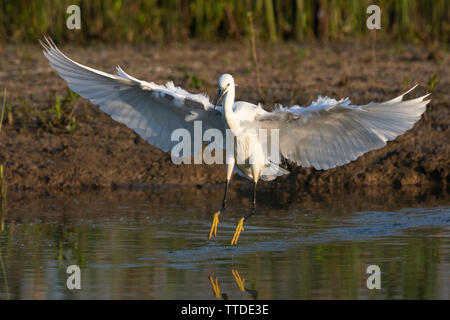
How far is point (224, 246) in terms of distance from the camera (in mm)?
7477

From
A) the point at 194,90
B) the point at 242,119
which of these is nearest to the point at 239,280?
the point at 242,119

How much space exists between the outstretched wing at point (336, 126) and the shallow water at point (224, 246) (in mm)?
685


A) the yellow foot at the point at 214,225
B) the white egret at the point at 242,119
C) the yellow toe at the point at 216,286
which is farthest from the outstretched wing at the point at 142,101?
the yellow toe at the point at 216,286

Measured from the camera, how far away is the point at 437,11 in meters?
15.5

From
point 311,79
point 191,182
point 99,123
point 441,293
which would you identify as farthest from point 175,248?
point 311,79

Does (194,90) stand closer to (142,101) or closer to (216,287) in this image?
(142,101)

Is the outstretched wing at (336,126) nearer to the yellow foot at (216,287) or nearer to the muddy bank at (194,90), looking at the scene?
the muddy bank at (194,90)

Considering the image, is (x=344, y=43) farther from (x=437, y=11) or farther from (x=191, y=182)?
(x=191, y=182)

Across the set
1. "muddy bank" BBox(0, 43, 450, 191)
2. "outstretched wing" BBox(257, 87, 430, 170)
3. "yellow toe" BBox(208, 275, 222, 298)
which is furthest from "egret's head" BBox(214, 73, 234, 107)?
"yellow toe" BBox(208, 275, 222, 298)

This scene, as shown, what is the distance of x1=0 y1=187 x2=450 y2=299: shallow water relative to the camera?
19.8 feet

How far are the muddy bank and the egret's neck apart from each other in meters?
0.93

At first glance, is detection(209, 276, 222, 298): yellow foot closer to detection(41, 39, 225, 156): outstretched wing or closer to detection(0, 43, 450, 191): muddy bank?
detection(41, 39, 225, 156): outstretched wing

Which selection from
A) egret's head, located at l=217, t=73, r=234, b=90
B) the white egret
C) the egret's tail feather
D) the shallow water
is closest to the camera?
the shallow water

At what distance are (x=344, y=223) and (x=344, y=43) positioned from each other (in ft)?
26.3
